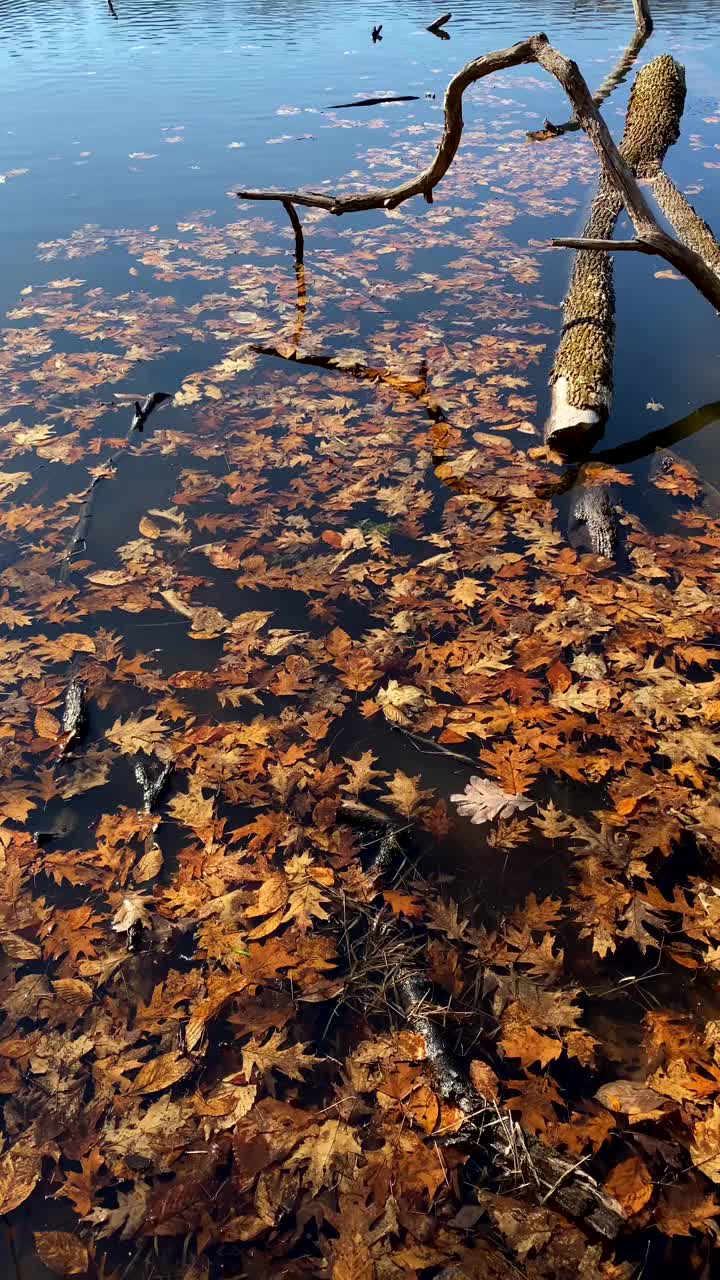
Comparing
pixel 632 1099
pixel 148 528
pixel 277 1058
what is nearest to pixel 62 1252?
pixel 277 1058

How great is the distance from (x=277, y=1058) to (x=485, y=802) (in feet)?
5.49

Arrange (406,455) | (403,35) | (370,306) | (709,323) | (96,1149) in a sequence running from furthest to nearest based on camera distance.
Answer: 1. (403,35)
2. (370,306)
3. (709,323)
4. (406,455)
5. (96,1149)

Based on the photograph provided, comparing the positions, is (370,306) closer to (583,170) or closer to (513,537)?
(513,537)

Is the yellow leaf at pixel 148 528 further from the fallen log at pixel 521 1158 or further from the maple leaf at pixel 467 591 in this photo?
the fallen log at pixel 521 1158

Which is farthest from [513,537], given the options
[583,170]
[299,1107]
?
[583,170]

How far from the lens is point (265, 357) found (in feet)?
27.6

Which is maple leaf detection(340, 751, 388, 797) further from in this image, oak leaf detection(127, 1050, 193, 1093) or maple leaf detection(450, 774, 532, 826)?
oak leaf detection(127, 1050, 193, 1093)

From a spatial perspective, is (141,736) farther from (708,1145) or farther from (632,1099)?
(708,1145)

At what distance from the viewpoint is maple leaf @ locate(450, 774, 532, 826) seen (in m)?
3.84

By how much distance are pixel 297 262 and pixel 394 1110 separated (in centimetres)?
1079

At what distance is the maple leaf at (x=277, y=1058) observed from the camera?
2.95 metres

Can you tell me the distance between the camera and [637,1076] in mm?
2848

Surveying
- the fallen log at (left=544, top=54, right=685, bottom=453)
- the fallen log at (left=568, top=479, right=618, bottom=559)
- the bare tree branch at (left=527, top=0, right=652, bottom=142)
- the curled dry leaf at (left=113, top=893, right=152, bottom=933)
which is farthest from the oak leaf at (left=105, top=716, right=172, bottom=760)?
the bare tree branch at (left=527, top=0, right=652, bottom=142)

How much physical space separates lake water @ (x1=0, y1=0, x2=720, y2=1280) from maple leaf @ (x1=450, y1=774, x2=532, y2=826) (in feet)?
0.42
